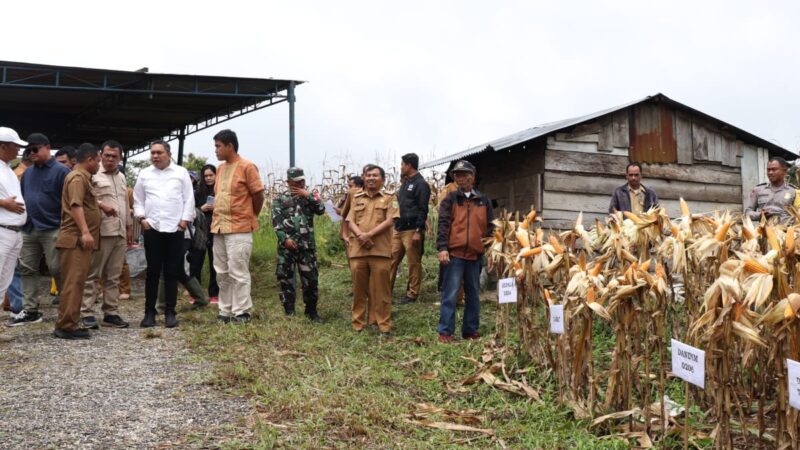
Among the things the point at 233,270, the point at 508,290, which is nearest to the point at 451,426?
the point at 508,290

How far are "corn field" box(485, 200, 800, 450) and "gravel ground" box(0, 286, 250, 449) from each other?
7.35 ft

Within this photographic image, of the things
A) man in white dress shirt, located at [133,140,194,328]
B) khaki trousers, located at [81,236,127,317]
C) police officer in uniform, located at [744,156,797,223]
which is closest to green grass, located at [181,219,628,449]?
man in white dress shirt, located at [133,140,194,328]

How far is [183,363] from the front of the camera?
5922mm

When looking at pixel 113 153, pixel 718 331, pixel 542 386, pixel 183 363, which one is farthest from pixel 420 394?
pixel 113 153

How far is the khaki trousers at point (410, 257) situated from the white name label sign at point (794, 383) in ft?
21.4

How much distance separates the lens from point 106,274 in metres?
7.77

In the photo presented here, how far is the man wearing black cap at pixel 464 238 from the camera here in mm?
7098

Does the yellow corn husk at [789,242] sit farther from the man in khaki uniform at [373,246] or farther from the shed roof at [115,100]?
the shed roof at [115,100]

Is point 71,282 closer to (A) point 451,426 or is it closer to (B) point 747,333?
(A) point 451,426

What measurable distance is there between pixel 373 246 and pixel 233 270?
155 centimetres

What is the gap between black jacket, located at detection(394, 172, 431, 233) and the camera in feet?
29.1

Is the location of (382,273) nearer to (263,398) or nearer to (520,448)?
(263,398)

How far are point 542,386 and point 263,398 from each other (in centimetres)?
205

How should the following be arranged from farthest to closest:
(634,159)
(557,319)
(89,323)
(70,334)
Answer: (634,159)
(89,323)
(70,334)
(557,319)
